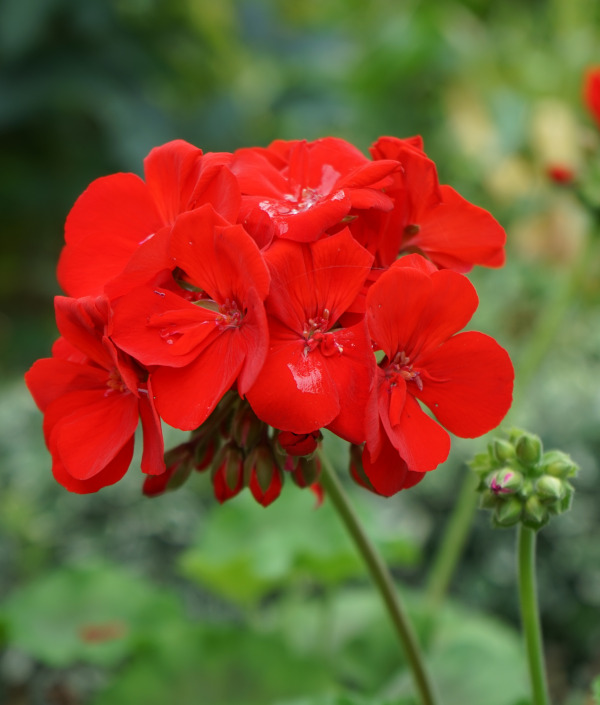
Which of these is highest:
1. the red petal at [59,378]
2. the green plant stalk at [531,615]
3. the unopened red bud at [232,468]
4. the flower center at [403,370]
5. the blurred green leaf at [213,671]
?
the flower center at [403,370]

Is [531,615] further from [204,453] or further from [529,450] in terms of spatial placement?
[204,453]

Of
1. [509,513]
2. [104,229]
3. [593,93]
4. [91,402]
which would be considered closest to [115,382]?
[91,402]

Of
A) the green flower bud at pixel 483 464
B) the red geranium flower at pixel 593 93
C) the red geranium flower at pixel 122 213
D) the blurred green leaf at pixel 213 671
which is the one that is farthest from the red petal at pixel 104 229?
the red geranium flower at pixel 593 93

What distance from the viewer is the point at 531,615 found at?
2.34 ft

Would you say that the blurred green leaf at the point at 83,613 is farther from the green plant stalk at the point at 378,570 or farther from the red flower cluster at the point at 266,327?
the red flower cluster at the point at 266,327

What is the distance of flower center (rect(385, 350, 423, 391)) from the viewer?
1.95 feet

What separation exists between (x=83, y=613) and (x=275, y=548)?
40 centimetres

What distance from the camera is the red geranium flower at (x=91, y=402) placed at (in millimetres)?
586

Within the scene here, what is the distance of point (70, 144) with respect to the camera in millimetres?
2967

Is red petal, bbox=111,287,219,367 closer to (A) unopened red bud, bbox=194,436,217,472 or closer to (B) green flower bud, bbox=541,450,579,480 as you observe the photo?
(A) unopened red bud, bbox=194,436,217,472

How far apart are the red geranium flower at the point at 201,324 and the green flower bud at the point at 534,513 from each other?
Result: 0.28m

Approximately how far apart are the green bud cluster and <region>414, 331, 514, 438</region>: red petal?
0.08m

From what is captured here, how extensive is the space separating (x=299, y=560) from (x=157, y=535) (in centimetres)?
70

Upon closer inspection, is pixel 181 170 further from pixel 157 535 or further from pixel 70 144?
pixel 70 144
